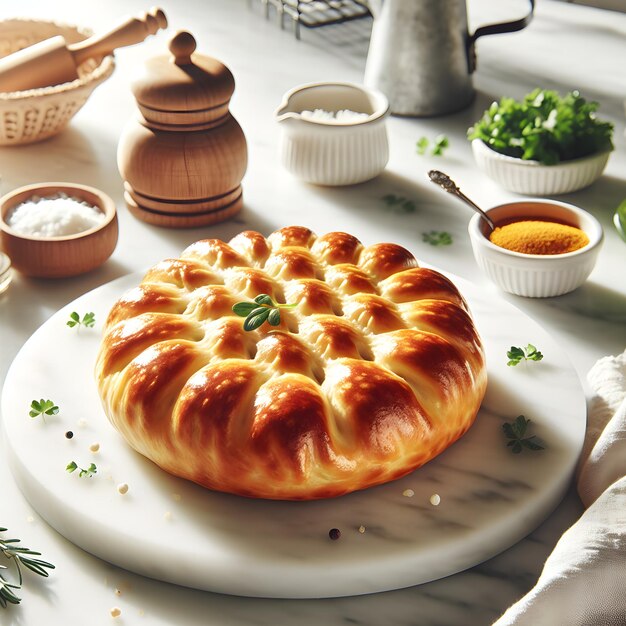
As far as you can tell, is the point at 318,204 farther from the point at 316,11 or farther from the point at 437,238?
the point at 316,11

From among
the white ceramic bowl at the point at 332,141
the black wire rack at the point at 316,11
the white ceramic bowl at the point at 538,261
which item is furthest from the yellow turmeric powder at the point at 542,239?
the black wire rack at the point at 316,11

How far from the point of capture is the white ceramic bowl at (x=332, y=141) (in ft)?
5.80

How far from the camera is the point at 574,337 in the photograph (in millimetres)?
1430

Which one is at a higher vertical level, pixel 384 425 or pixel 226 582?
pixel 384 425

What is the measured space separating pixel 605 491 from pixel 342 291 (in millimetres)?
408

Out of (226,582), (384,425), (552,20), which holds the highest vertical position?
(384,425)

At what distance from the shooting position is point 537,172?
1.76m

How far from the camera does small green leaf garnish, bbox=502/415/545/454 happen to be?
111 centimetres

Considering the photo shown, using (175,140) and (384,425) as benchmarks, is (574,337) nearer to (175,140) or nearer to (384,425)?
(384,425)

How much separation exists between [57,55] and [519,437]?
1306mm

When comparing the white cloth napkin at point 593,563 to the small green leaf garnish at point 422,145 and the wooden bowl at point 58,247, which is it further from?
the small green leaf garnish at point 422,145

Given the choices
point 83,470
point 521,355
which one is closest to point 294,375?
point 83,470

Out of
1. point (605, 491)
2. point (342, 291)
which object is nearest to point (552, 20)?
point (342, 291)

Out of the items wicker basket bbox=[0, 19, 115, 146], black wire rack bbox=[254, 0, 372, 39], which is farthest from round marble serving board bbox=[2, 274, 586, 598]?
black wire rack bbox=[254, 0, 372, 39]
